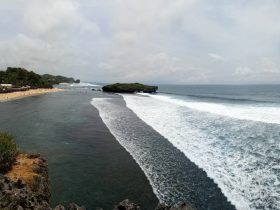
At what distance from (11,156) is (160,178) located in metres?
8.58

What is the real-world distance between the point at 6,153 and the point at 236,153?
1551 cm

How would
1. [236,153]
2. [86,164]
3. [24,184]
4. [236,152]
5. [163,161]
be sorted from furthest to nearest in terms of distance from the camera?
1. [236,152]
2. [236,153]
3. [163,161]
4. [86,164]
5. [24,184]

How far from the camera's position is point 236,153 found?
23859 millimetres

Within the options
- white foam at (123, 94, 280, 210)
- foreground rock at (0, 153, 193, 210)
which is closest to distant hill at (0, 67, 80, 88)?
white foam at (123, 94, 280, 210)

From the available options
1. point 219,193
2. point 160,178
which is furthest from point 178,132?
point 219,193

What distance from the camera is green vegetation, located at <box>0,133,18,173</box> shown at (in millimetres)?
17087

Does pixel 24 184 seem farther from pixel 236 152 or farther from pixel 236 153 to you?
pixel 236 152

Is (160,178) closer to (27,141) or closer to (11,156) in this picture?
(11,156)

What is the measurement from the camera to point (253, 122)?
37.6 meters

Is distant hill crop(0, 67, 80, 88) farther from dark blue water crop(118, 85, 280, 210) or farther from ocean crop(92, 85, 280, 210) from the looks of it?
ocean crop(92, 85, 280, 210)

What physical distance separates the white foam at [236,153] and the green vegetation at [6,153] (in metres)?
11.5

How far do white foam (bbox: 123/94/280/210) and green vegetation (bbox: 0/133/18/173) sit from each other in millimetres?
11515

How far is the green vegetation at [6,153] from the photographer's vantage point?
17087mm

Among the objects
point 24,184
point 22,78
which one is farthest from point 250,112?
point 22,78
